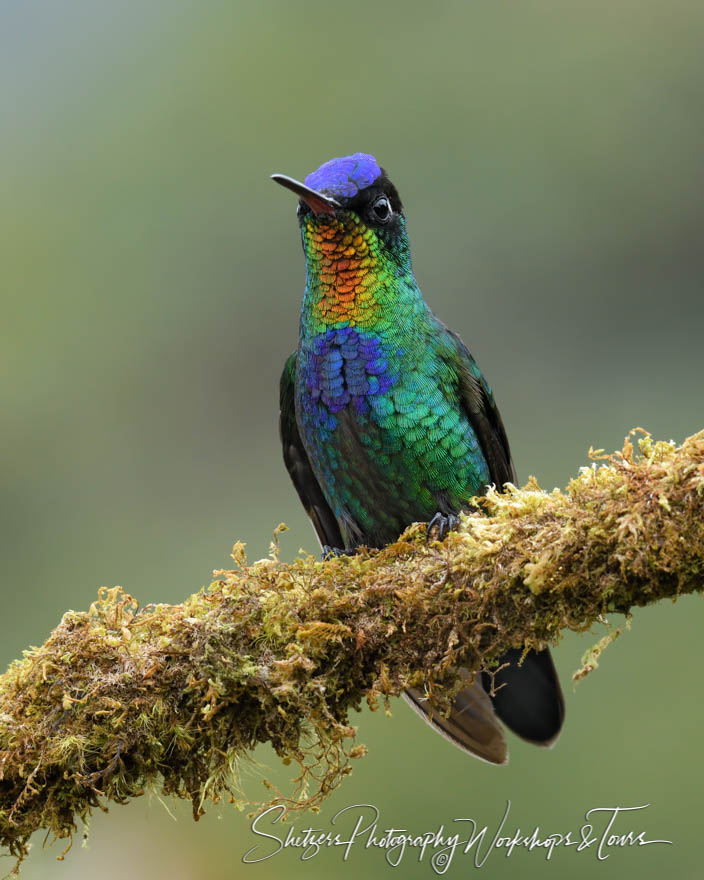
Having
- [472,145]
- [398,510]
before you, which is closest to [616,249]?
[472,145]

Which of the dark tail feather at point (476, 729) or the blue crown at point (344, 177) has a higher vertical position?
the blue crown at point (344, 177)

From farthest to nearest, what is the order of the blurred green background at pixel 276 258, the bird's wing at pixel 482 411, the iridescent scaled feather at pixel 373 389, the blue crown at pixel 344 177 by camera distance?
the blurred green background at pixel 276 258 < the bird's wing at pixel 482 411 < the blue crown at pixel 344 177 < the iridescent scaled feather at pixel 373 389

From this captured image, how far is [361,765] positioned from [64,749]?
382 centimetres

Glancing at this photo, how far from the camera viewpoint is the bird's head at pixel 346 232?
354cm

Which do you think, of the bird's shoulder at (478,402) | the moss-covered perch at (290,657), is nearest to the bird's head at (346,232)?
the bird's shoulder at (478,402)

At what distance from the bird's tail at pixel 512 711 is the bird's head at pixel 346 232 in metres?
1.43

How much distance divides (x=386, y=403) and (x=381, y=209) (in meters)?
0.77

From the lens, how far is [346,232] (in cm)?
355

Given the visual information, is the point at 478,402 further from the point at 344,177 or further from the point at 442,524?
the point at 344,177

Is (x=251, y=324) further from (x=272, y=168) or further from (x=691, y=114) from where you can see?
(x=691, y=114)

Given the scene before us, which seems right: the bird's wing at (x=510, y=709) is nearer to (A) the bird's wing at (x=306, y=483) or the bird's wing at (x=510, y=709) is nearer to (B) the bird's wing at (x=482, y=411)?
(B) the bird's wing at (x=482, y=411)

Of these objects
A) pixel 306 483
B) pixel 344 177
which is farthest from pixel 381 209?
pixel 306 483

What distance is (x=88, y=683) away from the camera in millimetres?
2482

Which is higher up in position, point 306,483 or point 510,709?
point 306,483
